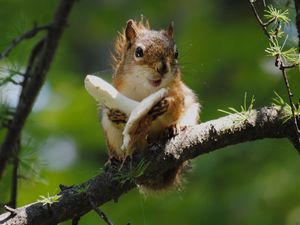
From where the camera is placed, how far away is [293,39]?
11.1 feet

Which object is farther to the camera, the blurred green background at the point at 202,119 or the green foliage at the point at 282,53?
the blurred green background at the point at 202,119

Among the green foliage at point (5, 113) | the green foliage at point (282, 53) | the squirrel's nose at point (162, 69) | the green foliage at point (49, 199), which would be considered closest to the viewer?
the green foliage at point (282, 53)

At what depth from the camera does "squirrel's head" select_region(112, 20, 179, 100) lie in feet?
10.9

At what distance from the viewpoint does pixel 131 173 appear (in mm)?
2836

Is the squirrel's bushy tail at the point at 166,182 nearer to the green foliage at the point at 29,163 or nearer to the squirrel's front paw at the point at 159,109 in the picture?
the squirrel's front paw at the point at 159,109

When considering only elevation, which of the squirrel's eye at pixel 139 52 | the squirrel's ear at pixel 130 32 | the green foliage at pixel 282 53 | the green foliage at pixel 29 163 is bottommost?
the green foliage at pixel 29 163

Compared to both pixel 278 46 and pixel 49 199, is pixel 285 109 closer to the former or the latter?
pixel 278 46

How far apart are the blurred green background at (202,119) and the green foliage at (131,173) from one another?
→ 1284 mm

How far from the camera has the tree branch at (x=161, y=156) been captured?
2.88 m

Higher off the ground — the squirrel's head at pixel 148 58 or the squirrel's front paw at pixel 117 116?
the squirrel's head at pixel 148 58

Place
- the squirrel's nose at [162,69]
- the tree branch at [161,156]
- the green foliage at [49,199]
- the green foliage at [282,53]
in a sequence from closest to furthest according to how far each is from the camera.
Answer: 1. the green foliage at [282,53]
2. the green foliage at [49,199]
3. the tree branch at [161,156]
4. the squirrel's nose at [162,69]

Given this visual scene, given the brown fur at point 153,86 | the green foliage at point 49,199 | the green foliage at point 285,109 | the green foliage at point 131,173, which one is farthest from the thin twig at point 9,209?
the green foliage at point 285,109

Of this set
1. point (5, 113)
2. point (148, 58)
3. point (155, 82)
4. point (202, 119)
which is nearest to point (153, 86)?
point (155, 82)

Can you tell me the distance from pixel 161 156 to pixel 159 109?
220 mm
